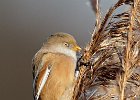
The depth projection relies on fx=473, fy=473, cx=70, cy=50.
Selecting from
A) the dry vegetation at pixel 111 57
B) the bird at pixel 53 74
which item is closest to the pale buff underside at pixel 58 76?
the bird at pixel 53 74

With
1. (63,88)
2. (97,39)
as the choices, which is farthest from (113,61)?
(63,88)

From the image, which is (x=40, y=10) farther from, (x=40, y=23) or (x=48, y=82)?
(x=48, y=82)

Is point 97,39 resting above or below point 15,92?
above

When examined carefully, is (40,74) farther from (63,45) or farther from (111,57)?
(111,57)

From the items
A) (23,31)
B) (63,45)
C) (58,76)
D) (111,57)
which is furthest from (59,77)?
(23,31)

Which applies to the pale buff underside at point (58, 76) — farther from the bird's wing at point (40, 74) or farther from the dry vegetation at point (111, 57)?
the dry vegetation at point (111, 57)

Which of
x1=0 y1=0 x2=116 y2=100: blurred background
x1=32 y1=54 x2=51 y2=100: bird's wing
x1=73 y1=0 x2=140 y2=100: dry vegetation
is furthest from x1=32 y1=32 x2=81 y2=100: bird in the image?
x1=0 y1=0 x2=116 y2=100: blurred background

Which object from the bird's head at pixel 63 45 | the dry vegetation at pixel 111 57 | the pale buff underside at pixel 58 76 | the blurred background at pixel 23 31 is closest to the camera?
the dry vegetation at pixel 111 57
